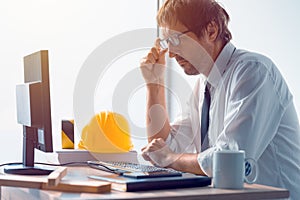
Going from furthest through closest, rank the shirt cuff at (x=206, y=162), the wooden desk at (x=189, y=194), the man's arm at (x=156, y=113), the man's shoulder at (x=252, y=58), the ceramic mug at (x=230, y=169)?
the man's arm at (x=156, y=113) < the man's shoulder at (x=252, y=58) < the shirt cuff at (x=206, y=162) < the ceramic mug at (x=230, y=169) < the wooden desk at (x=189, y=194)

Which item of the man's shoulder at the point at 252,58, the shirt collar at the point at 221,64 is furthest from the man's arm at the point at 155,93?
the man's shoulder at the point at 252,58

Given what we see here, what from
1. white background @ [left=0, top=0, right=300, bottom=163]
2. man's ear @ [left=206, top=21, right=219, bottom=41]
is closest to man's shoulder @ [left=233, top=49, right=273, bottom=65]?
man's ear @ [left=206, top=21, right=219, bottom=41]

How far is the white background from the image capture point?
295 cm

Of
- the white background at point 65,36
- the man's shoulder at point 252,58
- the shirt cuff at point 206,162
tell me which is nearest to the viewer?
the shirt cuff at point 206,162

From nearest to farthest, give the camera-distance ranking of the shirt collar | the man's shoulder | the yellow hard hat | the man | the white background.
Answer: the man → the man's shoulder → the shirt collar → the yellow hard hat → the white background

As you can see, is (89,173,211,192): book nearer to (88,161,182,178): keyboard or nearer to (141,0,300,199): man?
(88,161,182,178): keyboard

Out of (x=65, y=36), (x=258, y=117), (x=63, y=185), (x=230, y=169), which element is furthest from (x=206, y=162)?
(x=65, y=36)

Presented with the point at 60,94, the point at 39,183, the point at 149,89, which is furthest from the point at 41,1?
the point at 39,183

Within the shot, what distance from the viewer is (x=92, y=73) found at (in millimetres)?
2842

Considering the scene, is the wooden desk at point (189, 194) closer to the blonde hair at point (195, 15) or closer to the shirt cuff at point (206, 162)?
the shirt cuff at point (206, 162)

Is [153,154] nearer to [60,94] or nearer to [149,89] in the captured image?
[149,89]

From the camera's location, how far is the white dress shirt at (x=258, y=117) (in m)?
1.86

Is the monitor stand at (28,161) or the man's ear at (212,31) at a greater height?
the man's ear at (212,31)

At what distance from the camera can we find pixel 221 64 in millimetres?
2162
